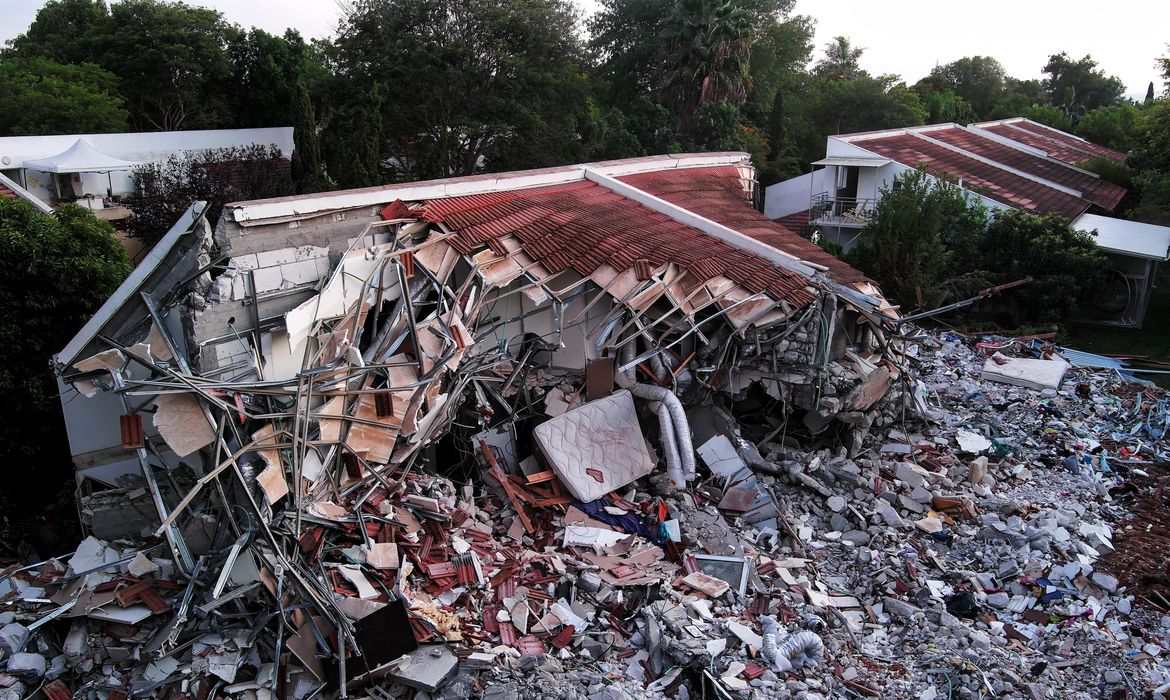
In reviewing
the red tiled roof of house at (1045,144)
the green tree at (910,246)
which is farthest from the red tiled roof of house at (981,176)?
the red tiled roof of house at (1045,144)

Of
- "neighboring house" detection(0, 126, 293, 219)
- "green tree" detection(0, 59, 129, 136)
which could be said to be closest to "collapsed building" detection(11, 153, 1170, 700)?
"neighboring house" detection(0, 126, 293, 219)

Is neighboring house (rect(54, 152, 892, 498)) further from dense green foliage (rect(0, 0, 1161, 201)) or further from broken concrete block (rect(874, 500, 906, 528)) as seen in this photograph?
dense green foliage (rect(0, 0, 1161, 201))

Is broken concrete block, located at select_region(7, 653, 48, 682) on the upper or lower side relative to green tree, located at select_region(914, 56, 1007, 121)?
lower

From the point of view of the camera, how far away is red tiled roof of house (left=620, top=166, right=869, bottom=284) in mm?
14117

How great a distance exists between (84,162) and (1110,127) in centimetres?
4788

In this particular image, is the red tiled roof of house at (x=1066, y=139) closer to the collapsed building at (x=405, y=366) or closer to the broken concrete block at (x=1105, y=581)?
the collapsed building at (x=405, y=366)

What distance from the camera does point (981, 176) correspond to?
2747 centimetres

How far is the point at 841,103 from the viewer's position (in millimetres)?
40750

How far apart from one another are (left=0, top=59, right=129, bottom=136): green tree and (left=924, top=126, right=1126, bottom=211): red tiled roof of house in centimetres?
3209

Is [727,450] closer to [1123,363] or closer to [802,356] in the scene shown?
[802,356]

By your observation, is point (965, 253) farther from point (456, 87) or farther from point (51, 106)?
point (51, 106)

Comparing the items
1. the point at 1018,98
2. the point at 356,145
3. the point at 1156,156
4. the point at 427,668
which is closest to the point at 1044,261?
the point at 1156,156

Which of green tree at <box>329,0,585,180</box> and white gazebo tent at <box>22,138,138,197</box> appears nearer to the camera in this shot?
white gazebo tent at <box>22,138,138,197</box>

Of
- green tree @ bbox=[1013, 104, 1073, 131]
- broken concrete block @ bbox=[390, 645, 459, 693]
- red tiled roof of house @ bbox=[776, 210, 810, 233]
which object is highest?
green tree @ bbox=[1013, 104, 1073, 131]
